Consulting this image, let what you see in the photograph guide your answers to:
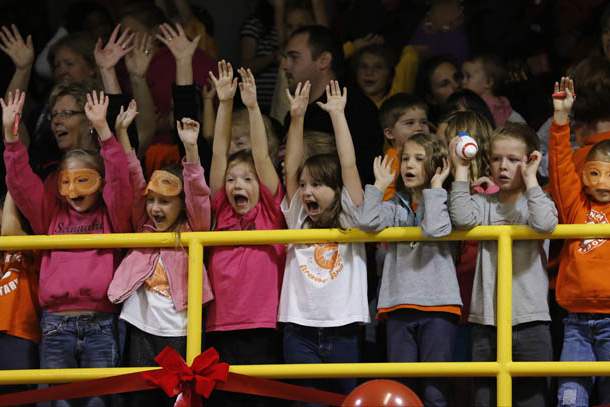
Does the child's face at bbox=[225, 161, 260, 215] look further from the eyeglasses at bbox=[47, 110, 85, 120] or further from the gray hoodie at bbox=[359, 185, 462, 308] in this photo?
the eyeglasses at bbox=[47, 110, 85, 120]

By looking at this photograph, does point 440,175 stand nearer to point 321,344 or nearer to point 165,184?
point 321,344

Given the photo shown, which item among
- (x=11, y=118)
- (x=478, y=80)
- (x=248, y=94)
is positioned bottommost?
(x=11, y=118)

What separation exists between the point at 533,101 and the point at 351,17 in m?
1.43

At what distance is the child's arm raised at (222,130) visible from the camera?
7867 mm

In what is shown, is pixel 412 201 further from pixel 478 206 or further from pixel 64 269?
pixel 64 269

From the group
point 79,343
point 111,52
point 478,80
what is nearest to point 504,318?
point 79,343

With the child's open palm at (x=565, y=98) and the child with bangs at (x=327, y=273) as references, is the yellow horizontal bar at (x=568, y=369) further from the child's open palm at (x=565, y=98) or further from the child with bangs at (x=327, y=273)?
the child's open palm at (x=565, y=98)

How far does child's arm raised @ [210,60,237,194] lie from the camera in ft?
25.8

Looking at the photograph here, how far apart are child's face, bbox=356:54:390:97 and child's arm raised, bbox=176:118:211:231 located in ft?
5.93

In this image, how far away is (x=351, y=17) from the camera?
10234 millimetres

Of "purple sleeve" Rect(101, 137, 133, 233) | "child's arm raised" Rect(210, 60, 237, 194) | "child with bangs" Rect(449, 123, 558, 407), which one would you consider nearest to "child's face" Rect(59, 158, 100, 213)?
"purple sleeve" Rect(101, 137, 133, 233)

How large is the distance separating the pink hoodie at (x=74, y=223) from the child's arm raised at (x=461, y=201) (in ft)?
5.19

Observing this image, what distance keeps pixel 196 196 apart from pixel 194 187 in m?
0.05

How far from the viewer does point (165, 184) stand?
308 inches
